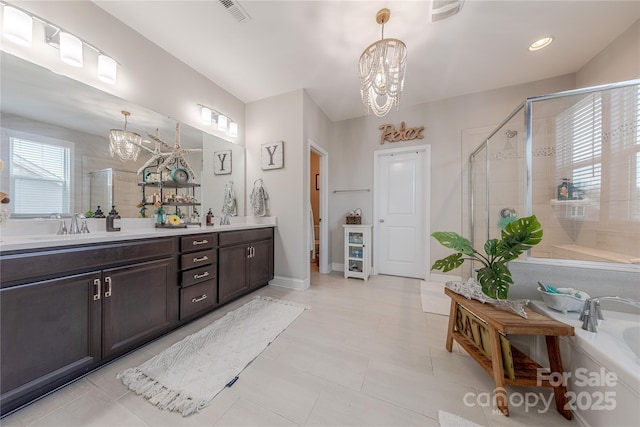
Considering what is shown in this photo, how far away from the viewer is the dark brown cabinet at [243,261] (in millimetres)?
Answer: 2195

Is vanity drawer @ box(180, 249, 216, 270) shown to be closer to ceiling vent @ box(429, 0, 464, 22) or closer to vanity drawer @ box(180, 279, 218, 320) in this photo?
vanity drawer @ box(180, 279, 218, 320)

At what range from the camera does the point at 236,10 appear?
170cm

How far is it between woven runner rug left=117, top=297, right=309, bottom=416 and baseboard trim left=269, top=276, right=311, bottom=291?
732mm

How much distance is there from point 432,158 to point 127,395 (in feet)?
13.1

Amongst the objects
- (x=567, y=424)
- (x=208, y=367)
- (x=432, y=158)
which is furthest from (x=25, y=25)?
(x=432, y=158)

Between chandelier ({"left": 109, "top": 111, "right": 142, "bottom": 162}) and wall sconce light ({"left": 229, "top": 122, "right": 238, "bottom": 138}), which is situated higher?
wall sconce light ({"left": 229, "top": 122, "right": 238, "bottom": 138})

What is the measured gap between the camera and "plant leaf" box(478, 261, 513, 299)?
3.92 ft

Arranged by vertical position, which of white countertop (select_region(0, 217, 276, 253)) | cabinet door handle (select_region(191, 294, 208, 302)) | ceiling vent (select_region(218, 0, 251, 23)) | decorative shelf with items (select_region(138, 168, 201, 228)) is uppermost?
ceiling vent (select_region(218, 0, 251, 23))

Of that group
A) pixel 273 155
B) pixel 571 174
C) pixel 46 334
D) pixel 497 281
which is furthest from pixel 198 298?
pixel 571 174

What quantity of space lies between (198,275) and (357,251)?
2259mm

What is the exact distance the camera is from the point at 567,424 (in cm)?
101

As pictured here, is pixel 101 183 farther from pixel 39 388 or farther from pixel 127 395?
pixel 127 395

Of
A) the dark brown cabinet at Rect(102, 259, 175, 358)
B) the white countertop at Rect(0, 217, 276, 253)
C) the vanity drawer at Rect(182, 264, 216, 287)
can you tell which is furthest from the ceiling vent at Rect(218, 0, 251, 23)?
the vanity drawer at Rect(182, 264, 216, 287)

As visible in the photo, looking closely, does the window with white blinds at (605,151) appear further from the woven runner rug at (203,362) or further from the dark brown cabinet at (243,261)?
the dark brown cabinet at (243,261)
